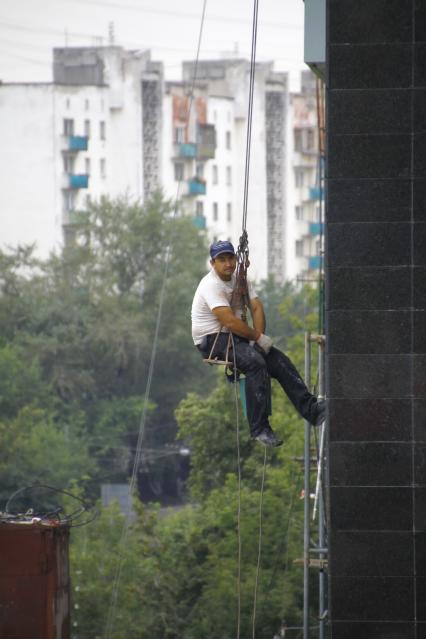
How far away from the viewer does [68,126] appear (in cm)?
10256

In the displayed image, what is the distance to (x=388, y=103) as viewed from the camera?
15.2 m

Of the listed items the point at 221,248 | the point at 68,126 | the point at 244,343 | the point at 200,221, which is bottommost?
the point at 244,343

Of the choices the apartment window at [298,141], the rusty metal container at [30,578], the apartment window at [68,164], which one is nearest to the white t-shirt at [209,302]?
the rusty metal container at [30,578]

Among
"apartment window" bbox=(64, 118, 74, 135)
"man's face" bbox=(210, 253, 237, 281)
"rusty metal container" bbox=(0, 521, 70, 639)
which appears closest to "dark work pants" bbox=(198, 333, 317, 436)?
"man's face" bbox=(210, 253, 237, 281)

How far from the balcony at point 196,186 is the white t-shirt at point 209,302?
3661 inches

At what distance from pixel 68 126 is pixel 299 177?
18417mm

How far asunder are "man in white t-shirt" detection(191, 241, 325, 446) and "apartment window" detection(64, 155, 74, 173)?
8845cm

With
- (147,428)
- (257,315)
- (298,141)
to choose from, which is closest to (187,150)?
(298,141)

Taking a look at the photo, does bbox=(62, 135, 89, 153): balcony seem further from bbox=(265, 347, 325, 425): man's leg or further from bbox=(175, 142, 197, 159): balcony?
bbox=(265, 347, 325, 425): man's leg

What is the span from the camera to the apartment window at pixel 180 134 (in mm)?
106562

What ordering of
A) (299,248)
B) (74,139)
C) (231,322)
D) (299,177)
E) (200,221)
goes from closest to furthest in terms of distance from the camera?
(231,322) < (74,139) < (200,221) < (299,177) < (299,248)

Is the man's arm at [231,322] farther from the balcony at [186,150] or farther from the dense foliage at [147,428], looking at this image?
the balcony at [186,150]

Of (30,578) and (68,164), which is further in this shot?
(68,164)

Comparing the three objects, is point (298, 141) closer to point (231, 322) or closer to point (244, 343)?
point (244, 343)
